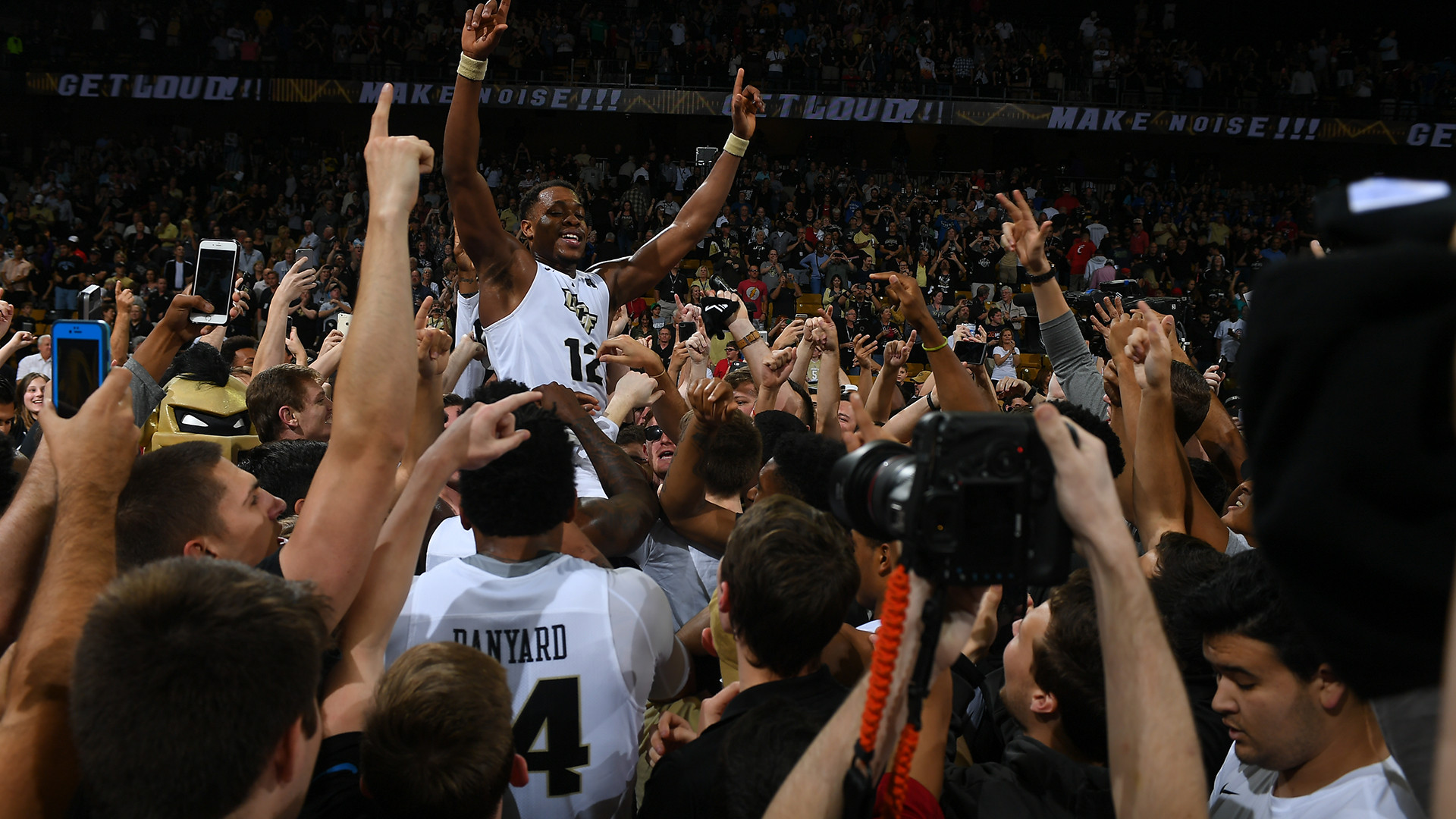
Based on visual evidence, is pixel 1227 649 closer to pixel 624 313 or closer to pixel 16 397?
pixel 624 313

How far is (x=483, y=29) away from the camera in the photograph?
4242 millimetres

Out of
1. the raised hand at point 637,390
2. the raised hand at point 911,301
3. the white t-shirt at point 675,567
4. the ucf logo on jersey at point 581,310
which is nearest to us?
the white t-shirt at point 675,567

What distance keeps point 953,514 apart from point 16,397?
660 cm

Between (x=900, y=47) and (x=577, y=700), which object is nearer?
(x=577, y=700)

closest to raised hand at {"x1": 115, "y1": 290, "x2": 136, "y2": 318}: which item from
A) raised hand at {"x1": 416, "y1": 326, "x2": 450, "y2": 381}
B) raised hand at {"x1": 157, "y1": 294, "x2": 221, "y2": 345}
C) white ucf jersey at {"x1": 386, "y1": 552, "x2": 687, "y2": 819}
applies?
raised hand at {"x1": 157, "y1": 294, "x2": 221, "y2": 345}

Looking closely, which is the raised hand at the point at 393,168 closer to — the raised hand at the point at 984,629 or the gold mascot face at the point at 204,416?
the raised hand at the point at 984,629

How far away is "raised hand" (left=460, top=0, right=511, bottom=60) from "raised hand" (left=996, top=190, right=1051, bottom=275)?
2180 millimetres

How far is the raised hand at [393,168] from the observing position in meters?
2.29

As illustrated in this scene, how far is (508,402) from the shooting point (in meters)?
2.26

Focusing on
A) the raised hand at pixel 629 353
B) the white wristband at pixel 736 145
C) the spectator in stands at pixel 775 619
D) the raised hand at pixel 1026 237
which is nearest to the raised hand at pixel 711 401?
the raised hand at pixel 629 353

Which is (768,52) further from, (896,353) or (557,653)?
(557,653)

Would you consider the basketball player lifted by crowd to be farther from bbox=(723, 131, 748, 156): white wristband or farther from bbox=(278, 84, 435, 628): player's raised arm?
bbox=(278, 84, 435, 628): player's raised arm

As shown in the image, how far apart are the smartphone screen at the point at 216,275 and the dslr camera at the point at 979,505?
4.70m

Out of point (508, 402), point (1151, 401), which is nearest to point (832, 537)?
point (508, 402)
